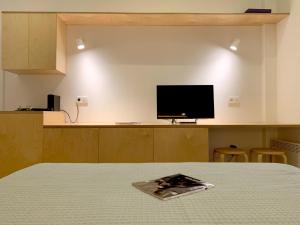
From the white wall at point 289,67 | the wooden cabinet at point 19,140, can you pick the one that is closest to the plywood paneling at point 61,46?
the wooden cabinet at point 19,140

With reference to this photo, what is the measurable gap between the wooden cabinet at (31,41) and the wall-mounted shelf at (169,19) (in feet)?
0.76

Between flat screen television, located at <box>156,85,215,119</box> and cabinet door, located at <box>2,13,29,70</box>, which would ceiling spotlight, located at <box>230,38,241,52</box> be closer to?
flat screen television, located at <box>156,85,215,119</box>

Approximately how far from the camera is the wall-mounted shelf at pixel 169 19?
2820mm

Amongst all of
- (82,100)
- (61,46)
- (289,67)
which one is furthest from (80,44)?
(289,67)

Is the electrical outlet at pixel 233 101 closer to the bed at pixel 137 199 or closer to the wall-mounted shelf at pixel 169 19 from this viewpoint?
the wall-mounted shelf at pixel 169 19

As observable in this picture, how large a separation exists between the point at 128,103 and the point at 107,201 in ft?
7.72

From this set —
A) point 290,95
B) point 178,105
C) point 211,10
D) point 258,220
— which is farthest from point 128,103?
point 258,220

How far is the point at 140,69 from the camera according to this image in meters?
3.18

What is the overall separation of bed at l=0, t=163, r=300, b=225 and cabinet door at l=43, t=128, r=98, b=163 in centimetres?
128

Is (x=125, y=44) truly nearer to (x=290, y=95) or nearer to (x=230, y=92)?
(x=230, y=92)

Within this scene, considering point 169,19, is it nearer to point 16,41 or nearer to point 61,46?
point 61,46

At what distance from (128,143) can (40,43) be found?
151 centimetres

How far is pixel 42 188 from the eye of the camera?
1.00 m

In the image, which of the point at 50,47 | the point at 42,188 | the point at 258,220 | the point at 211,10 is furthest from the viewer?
the point at 211,10
